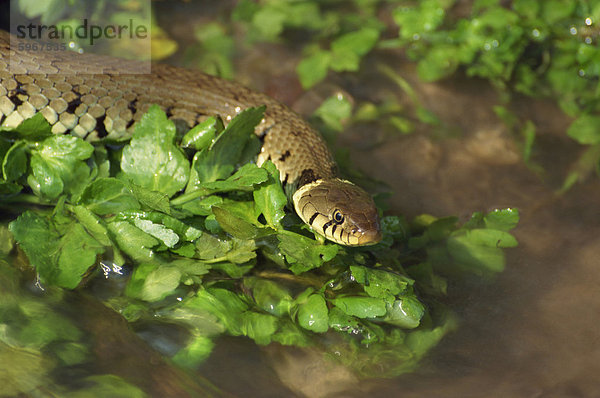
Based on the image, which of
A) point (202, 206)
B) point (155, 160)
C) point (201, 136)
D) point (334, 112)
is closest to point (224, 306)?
point (202, 206)

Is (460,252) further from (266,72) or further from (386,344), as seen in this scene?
(266,72)

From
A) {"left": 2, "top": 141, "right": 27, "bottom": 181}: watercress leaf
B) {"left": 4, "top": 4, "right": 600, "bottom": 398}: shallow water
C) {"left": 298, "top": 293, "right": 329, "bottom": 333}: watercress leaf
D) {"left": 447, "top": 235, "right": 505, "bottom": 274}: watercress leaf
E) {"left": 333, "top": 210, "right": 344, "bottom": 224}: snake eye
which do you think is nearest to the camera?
{"left": 4, "top": 4, "right": 600, "bottom": 398}: shallow water

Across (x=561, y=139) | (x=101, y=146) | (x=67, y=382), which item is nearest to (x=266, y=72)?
(x=101, y=146)

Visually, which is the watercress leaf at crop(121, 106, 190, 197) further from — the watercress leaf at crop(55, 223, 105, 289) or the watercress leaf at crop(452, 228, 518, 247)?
Result: the watercress leaf at crop(452, 228, 518, 247)

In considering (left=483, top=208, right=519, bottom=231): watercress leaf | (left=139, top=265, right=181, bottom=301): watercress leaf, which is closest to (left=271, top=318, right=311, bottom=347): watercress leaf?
(left=139, top=265, right=181, bottom=301): watercress leaf

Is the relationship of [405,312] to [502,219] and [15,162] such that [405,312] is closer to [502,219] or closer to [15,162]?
[502,219]

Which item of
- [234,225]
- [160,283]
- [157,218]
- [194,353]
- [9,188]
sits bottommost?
[194,353]

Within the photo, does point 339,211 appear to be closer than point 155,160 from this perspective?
No
